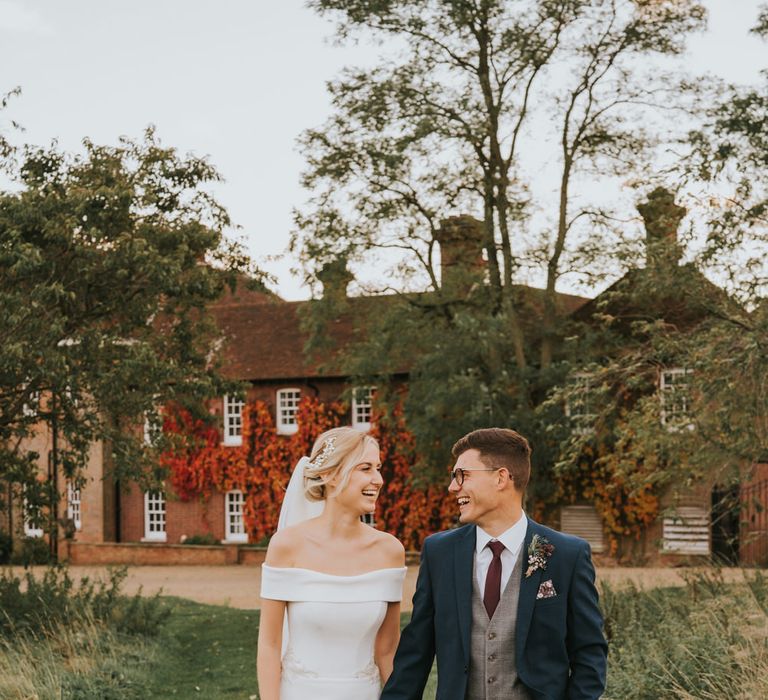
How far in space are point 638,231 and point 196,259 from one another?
12640 mm

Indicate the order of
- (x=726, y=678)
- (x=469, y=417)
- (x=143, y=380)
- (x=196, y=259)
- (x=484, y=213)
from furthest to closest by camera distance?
(x=484, y=213)
(x=469, y=417)
(x=196, y=259)
(x=143, y=380)
(x=726, y=678)

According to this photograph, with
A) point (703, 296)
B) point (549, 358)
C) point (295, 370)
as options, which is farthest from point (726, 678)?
point (295, 370)

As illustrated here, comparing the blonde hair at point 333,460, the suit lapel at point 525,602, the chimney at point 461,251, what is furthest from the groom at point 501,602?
the chimney at point 461,251

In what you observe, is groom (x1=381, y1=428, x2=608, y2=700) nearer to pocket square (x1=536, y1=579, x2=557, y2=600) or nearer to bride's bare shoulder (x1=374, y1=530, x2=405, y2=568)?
pocket square (x1=536, y1=579, x2=557, y2=600)

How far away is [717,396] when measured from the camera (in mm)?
14250

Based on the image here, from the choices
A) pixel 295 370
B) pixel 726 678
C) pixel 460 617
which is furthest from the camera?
pixel 295 370

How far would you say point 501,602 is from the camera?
4461mm

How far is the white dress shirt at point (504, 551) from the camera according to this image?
4.54 m

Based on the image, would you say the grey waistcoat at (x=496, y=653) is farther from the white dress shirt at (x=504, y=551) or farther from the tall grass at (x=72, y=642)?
the tall grass at (x=72, y=642)

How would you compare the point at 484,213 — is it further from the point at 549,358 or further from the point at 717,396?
the point at 717,396

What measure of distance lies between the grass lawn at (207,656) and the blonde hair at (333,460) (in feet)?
24.0

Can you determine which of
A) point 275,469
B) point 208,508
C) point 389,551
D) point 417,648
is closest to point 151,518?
point 208,508

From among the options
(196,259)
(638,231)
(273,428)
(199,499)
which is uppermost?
(638,231)

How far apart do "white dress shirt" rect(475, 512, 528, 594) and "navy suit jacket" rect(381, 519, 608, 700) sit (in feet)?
0.11
